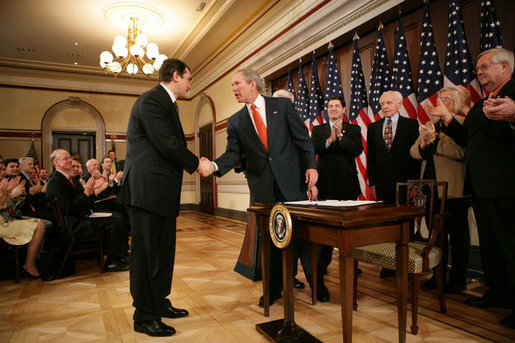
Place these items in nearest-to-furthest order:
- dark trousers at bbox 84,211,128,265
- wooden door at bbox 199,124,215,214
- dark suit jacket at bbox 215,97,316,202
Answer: dark suit jacket at bbox 215,97,316,202 < dark trousers at bbox 84,211,128,265 < wooden door at bbox 199,124,215,214

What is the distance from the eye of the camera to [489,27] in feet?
9.80

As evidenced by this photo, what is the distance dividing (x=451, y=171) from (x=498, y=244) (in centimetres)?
80

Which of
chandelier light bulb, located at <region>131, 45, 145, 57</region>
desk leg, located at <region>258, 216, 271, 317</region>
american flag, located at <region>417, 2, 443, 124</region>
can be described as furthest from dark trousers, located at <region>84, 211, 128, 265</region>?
american flag, located at <region>417, 2, 443, 124</region>

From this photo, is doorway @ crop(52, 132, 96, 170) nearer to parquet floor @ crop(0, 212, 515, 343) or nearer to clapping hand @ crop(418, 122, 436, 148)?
parquet floor @ crop(0, 212, 515, 343)

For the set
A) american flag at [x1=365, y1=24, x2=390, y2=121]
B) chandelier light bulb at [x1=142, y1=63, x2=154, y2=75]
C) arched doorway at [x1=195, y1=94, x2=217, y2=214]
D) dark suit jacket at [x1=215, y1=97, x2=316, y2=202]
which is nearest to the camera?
dark suit jacket at [x1=215, y1=97, x2=316, y2=202]

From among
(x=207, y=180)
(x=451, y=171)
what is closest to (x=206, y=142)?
(x=207, y=180)

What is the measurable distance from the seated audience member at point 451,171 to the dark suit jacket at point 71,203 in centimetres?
330

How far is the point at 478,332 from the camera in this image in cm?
201

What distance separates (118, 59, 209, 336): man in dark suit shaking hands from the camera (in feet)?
6.86

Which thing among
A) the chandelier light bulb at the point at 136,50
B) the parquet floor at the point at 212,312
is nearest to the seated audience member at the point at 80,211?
the parquet floor at the point at 212,312

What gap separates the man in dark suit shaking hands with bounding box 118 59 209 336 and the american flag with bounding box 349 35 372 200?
291 centimetres

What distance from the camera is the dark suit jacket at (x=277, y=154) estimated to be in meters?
2.47

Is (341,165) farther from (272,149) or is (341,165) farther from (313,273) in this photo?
(313,273)

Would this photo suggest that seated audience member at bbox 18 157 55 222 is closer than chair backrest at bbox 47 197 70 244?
No
